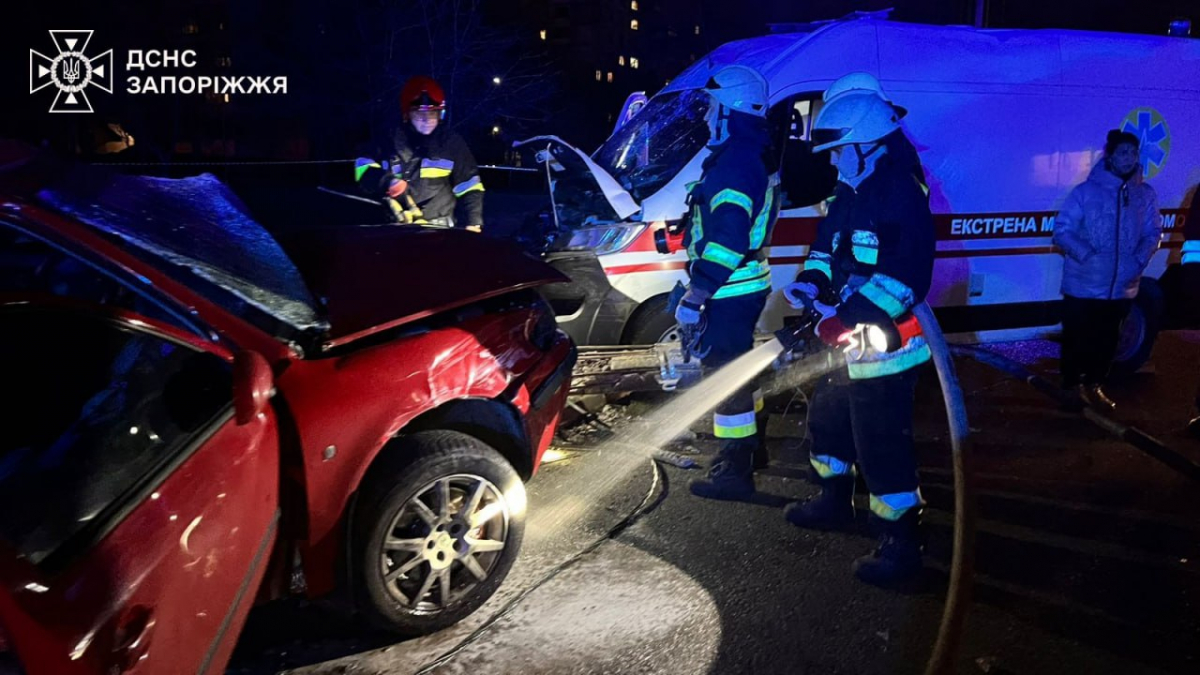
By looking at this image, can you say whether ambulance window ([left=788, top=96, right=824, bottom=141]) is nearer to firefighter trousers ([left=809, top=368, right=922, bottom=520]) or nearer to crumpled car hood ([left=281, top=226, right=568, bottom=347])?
crumpled car hood ([left=281, top=226, right=568, bottom=347])

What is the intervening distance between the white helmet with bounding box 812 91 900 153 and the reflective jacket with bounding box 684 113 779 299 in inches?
24.1

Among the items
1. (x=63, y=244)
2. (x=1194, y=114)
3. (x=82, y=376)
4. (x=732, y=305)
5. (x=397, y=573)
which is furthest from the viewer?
(x=1194, y=114)

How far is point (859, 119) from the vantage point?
343 centimetres

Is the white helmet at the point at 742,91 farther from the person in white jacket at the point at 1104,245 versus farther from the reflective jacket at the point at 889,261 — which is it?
the person in white jacket at the point at 1104,245

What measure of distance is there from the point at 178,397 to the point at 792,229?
4.53 m

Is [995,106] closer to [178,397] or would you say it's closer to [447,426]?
[447,426]

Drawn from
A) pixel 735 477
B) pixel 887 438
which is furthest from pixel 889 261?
pixel 735 477

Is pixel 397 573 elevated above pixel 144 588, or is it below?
below

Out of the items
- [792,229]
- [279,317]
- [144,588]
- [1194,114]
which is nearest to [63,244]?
[279,317]

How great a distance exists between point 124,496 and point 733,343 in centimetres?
298

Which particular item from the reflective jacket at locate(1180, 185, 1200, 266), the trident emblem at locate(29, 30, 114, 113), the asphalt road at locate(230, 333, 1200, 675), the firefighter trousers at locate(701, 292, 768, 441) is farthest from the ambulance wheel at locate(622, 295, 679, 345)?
the trident emblem at locate(29, 30, 114, 113)

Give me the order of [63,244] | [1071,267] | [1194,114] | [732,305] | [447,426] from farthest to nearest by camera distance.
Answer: [1194,114], [1071,267], [732,305], [447,426], [63,244]

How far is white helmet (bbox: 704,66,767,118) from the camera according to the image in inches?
163

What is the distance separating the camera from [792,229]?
6012 millimetres
